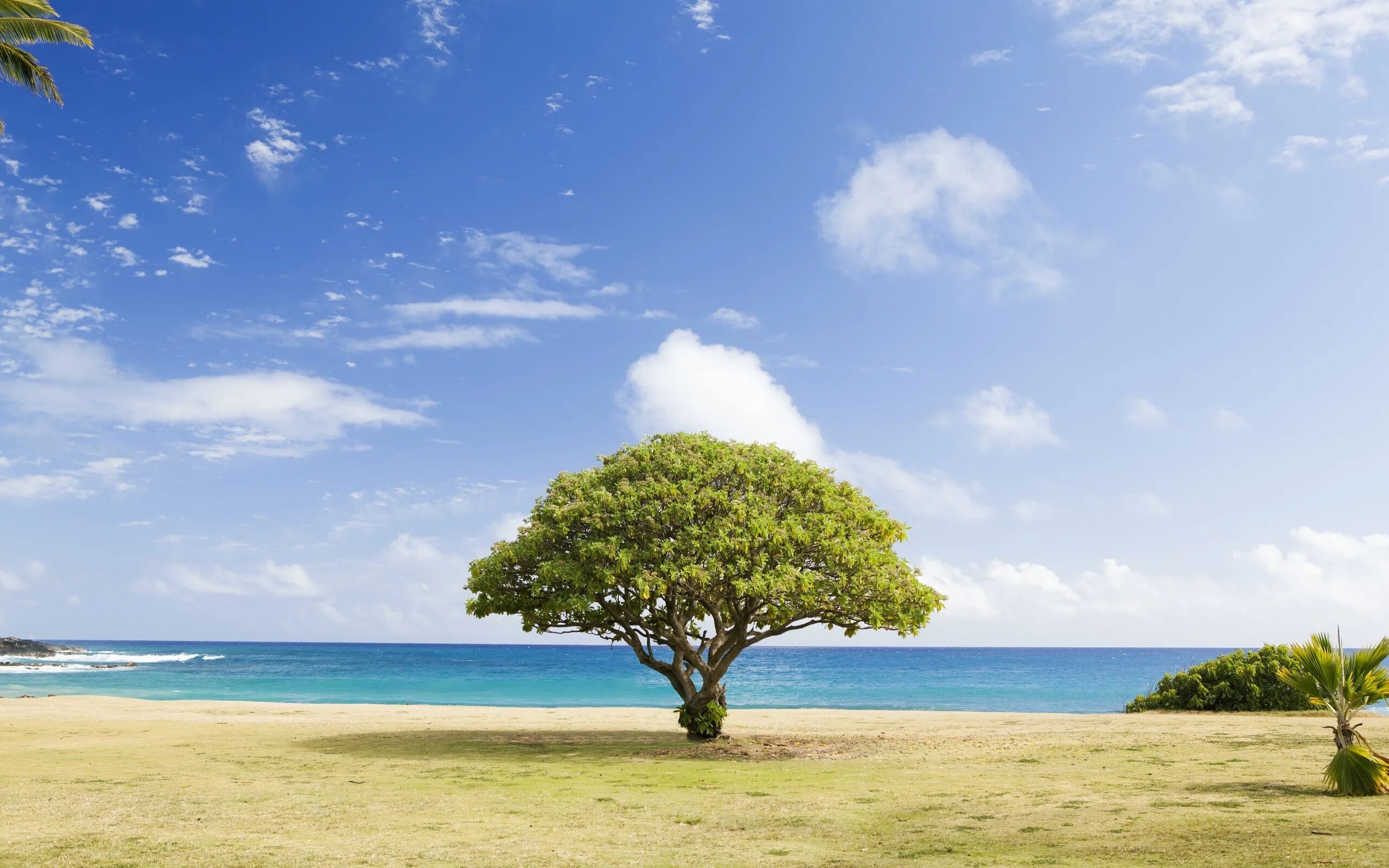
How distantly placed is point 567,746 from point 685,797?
9.92 meters

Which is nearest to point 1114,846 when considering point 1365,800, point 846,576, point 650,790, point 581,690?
point 1365,800

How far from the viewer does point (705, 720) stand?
25.4 metres

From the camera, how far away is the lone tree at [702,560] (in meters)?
22.7

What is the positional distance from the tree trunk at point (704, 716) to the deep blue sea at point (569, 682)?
29268mm

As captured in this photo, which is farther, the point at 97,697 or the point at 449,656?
the point at 449,656

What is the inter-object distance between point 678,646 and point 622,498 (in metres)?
4.88

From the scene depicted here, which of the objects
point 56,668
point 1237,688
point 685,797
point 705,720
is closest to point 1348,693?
point 685,797

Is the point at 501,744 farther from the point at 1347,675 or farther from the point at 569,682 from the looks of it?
the point at 569,682

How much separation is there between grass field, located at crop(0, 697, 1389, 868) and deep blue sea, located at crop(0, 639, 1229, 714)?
27816 millimetres

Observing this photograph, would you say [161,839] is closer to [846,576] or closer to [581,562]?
[581,562]

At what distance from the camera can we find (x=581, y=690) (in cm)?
8412

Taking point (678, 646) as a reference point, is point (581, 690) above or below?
below

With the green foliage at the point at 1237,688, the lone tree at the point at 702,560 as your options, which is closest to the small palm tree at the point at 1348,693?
the lone tree at the point at 702,560

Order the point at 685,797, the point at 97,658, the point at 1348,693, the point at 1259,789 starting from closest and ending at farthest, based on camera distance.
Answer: the point at 1348,693, the point at 1259,789, the point at 685,797, the point at 97,658
